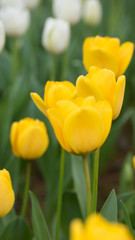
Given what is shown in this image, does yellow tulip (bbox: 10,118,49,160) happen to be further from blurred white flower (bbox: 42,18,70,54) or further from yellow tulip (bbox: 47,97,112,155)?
blurred white flower (bbox: 42,18,70,54)

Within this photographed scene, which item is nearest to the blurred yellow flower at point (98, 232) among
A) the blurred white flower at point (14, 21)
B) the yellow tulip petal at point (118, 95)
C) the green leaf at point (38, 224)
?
the yellow tulip petal at point (118, 95)

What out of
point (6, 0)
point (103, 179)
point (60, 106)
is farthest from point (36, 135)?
point (6, 0)

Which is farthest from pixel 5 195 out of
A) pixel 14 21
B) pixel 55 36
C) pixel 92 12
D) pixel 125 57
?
pixel 92 12

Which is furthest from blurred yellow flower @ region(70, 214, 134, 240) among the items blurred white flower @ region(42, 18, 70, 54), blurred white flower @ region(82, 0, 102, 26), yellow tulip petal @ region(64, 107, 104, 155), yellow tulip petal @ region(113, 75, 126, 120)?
blurred white flower @ region(82, 0, 102, 26)

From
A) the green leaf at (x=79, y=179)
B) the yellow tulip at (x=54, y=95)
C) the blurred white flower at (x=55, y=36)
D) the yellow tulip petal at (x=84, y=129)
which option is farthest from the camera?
the blurred white flower at (x=55, y=36)

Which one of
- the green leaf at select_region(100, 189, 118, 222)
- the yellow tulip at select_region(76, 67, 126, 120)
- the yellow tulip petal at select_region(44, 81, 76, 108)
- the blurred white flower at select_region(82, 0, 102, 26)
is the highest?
the yellow tulip at select_region(76, 67, 126, 120)

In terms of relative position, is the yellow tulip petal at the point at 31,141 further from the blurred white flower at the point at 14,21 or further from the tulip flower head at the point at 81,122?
the blurred white flower at the point at 14,21

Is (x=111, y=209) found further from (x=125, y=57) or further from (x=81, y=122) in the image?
(x=125, y=57)
